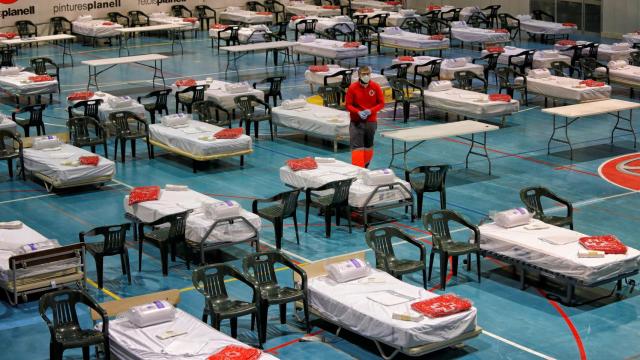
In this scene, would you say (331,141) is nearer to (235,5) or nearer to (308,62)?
(308,62)

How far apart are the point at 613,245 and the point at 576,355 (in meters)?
2.32

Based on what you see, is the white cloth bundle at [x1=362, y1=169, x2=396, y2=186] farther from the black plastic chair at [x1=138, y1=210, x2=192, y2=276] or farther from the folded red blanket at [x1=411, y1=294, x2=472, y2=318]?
the folded red blanket at [x1=411, y1=294, x2=472, y2=318]

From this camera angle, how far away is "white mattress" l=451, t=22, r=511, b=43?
36.4 m

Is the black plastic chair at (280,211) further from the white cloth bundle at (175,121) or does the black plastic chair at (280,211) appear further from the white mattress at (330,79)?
the white mattress at (330,79)

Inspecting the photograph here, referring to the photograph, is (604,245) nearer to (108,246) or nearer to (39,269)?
(108,246)

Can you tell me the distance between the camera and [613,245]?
14930 millimetres

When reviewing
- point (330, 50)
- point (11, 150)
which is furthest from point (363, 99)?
point (330, 50)

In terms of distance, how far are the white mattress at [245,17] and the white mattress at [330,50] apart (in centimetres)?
894

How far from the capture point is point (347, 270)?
14234 millimetres

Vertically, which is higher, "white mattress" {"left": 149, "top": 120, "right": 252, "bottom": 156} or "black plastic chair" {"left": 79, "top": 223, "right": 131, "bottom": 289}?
"white mattress" {"left": 149, "top": 120, "right": 252, "bottom": 156}

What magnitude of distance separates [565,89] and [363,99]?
25.3 ft

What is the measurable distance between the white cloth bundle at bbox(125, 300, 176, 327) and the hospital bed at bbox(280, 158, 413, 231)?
5.55 meters

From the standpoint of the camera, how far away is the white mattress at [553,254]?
1447cm

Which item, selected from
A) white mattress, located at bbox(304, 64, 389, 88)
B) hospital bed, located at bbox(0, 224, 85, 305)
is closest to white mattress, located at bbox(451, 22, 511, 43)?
white mattress, located at bbox(304, 64, 389, 88)
